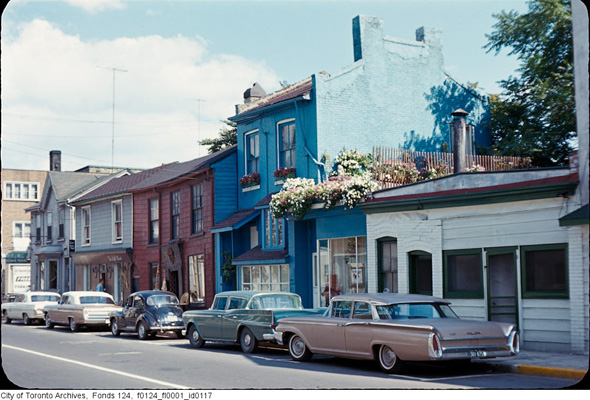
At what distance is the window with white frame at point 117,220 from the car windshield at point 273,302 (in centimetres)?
2109

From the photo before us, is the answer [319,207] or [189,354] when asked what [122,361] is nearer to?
[189,354]

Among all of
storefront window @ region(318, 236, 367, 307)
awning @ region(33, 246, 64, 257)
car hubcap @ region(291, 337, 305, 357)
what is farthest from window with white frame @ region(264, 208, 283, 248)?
awning @ region(33, 246, 64, 257)

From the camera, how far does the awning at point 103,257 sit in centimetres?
3666

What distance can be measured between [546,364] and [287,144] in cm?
1496

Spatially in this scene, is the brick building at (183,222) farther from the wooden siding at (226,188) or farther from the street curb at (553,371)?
the street curb at (553,371)

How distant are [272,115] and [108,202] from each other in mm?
15514

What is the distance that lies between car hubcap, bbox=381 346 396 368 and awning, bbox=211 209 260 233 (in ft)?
48.6

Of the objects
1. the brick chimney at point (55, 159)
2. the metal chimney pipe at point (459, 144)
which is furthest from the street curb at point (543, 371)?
the brick chimney at point (55, 159)

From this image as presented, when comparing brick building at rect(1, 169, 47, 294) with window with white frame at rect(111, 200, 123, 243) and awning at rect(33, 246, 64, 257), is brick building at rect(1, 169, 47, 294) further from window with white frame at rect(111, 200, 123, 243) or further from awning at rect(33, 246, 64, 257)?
window with white frame at rect(111, 200, 123, 243)

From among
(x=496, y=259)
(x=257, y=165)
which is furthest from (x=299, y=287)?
(x=496, y=259)

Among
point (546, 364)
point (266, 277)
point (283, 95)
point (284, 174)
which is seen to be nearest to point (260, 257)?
point (266, 277)

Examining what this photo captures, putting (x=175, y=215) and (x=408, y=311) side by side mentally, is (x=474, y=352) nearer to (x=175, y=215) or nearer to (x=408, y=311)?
(x=408, y=311)

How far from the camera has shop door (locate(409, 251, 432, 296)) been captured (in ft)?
63.5

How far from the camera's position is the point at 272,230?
2656cm
